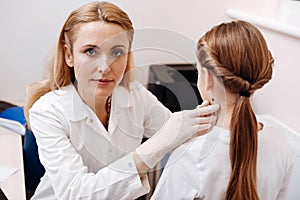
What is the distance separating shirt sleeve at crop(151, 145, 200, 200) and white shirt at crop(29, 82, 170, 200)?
7 cm

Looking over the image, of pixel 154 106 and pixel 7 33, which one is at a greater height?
pixel 154 106

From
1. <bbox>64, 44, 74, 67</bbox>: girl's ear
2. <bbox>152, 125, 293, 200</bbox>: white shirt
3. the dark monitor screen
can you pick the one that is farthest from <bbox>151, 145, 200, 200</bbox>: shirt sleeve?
<bbox>64, 44, 74, 67</bbox>: girl's ear

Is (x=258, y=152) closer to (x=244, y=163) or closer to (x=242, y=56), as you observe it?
(x=244, y=163)

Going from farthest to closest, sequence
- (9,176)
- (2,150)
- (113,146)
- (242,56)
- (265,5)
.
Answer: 1. (265,5)
2. (2,150)
3. (9,176)
4. (113,146)
5. (242,56)

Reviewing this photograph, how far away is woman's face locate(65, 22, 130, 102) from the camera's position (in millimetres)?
842

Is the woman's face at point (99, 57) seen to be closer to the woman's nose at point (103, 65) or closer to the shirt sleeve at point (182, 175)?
the woman's nose at point (103, 65)

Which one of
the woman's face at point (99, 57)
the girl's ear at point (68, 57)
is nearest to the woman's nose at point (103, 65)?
the woman's face at point (99, 57)

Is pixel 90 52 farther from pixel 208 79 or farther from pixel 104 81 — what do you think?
pixel 208 79

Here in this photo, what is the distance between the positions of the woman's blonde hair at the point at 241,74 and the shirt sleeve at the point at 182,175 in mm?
86

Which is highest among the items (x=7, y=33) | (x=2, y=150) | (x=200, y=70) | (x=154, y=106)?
(x=200, y=70)

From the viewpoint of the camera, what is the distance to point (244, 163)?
2.96ft

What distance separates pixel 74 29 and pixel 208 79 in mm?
337

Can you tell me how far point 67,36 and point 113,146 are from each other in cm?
29

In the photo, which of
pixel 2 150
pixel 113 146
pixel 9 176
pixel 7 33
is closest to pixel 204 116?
pixel 113 146
